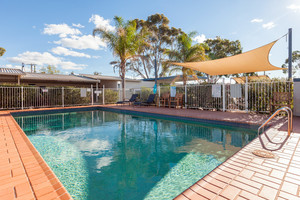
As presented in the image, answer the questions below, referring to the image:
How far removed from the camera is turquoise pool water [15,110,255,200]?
251 centimetres

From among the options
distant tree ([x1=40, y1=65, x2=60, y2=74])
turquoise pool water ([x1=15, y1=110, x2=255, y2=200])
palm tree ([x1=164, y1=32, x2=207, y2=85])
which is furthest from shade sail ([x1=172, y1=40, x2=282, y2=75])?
distant tree ([x1=40, y1=65, x2=60, y2=74])

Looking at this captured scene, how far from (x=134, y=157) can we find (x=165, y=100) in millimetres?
8294

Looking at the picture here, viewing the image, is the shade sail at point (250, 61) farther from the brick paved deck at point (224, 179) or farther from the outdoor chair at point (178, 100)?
the brick paved deck at point (224, 179)

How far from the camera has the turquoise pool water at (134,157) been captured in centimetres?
251

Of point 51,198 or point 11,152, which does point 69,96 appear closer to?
point 11,152

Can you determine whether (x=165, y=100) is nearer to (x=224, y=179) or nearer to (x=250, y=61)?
(x=250, y=61)

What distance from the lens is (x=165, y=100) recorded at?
38.5 ft

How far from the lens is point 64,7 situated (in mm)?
12625

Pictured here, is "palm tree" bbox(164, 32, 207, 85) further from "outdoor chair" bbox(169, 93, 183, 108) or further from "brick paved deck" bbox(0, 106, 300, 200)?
"brick paved deck" bbox(0, 106, 300, 200)

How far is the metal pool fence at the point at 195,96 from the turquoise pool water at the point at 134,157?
3.09 m

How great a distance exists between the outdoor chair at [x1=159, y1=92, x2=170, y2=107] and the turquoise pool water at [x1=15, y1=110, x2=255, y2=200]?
17.6 feet

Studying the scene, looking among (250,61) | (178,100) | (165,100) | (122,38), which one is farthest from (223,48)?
(250,61)

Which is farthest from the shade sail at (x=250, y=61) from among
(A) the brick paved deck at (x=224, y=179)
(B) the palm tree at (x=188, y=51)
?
(A) the brick paved deck at (x=224, y=179)

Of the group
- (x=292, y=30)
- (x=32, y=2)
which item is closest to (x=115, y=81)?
(x=32, y=2)
